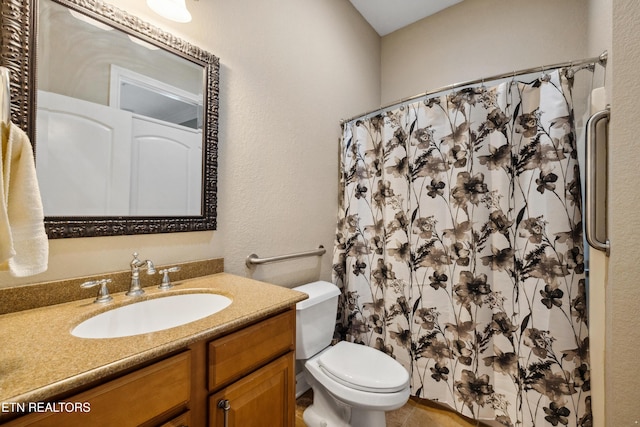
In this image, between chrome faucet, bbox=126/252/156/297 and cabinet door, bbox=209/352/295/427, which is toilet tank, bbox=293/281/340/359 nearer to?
cabinet door, bbox=209/352/295/427

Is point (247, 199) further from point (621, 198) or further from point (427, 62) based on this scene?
point (427, 62)

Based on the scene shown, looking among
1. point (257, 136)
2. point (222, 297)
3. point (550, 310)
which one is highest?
point (257, 136)

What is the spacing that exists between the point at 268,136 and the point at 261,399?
1.24 meters

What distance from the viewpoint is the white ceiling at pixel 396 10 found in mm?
2143

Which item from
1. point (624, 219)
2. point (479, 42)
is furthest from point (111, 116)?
point (479, 42)

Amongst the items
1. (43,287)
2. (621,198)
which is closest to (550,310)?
(621,198)

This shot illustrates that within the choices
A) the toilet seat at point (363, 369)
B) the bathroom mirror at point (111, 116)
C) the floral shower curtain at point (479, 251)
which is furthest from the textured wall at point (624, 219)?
the bathroom mirror at point (111, 116)

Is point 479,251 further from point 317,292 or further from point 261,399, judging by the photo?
point 261,399

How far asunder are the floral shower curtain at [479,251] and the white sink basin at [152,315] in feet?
3.69

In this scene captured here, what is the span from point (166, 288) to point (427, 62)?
2.53 m

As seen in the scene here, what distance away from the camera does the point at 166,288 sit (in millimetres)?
1036

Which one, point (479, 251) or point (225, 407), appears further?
point (479, 251)

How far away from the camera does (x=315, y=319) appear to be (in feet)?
4.85

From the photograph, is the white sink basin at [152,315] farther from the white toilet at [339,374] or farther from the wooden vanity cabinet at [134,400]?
the white toilet at [339,374]
